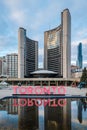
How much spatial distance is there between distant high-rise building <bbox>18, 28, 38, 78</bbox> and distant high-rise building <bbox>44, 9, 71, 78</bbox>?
8739mm

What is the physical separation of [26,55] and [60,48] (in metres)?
20.2

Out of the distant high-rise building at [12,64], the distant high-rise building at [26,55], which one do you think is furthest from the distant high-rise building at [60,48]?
the distant high-rise building at [12,64]

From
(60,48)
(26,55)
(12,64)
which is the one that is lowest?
(12,64)

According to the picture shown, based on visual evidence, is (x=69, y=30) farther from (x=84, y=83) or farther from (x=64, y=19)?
(x=84, y=83)

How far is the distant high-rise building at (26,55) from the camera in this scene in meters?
106

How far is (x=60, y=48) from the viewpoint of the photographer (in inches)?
3989

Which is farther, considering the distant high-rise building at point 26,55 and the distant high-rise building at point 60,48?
the distant high-rise building at point 26,55

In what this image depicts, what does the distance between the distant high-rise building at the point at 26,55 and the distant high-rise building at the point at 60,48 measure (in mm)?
8739

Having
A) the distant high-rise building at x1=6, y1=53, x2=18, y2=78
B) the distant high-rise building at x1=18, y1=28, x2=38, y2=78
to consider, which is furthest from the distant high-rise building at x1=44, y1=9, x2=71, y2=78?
the distant high-rise building at x1=6, y1=53, x2=18, y2=78

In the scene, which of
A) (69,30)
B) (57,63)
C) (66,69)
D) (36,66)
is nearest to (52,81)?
(66,69)

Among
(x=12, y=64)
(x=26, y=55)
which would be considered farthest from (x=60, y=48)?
(x=12, y=64)

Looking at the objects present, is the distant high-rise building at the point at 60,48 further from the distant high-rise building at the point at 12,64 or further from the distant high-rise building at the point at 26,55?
the distant high-rise building at the point at 12,64

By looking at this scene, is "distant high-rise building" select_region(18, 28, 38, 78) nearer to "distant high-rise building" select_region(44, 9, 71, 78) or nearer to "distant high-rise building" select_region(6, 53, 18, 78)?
"distant high-rise building" select_region(44, 9, 71, 78)

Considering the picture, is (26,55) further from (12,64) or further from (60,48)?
(12,64)
